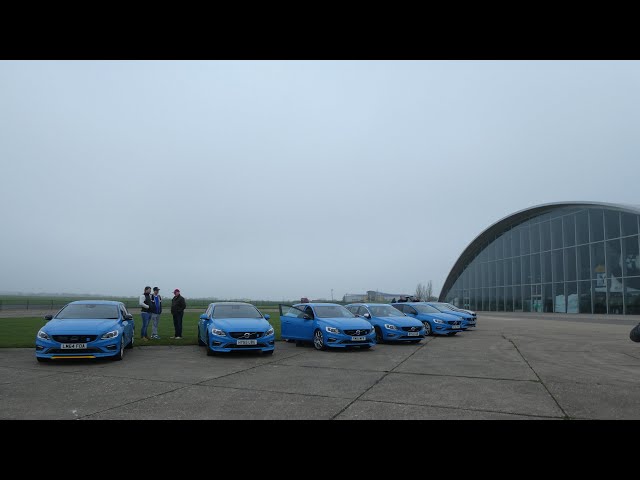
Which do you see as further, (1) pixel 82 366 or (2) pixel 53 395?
(1) pixel 82 366

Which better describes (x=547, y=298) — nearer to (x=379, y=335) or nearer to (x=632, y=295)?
(x=632, y=295)

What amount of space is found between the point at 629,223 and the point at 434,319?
24336 millimetres

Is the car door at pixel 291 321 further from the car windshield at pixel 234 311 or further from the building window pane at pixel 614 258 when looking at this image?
the building window pane at pixel 614 258

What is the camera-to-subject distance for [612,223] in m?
36.0

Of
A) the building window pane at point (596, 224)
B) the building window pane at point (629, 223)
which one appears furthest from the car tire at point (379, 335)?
the building window pane at point (596, 224)

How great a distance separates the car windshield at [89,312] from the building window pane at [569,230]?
128 feet

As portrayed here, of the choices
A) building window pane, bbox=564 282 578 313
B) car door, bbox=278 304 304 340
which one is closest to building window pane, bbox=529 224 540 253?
building window pane, bbox=564 282 578 313

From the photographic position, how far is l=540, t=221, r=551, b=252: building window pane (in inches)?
1714

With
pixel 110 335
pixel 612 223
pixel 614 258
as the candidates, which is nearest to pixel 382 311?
pixel 110 335
